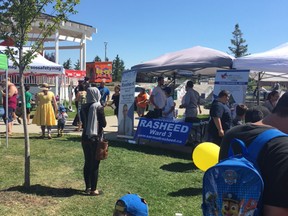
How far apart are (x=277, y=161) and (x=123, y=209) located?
3.89ft

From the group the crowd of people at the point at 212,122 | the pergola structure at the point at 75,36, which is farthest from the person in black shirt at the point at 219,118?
the pergola structure at the point at 75,36

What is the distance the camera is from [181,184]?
6812 millimetres

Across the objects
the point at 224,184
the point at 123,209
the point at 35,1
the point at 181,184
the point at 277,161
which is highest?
the point at 35,1

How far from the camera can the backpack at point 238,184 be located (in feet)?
5.07

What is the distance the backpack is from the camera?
155 cm

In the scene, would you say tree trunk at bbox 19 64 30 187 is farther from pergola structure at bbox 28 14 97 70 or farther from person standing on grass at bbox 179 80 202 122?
pergola structure at bbox 28 14 97 70

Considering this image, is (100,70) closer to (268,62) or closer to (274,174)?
(268,62)

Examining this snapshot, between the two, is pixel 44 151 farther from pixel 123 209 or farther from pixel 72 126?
pixel 123 209

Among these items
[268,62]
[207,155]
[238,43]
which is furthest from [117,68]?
[207,155]

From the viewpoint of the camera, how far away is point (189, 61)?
10680 mm

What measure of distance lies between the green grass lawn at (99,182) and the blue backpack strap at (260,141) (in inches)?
150

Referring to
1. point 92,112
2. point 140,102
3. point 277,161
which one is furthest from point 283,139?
point 140,102

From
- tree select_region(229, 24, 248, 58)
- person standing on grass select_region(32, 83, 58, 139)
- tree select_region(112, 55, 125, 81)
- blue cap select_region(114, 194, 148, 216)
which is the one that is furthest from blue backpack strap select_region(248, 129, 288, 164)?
tree select_region(112, 55, 125, 81)

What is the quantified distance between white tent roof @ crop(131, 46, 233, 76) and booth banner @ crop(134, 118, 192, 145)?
5.36 feet
